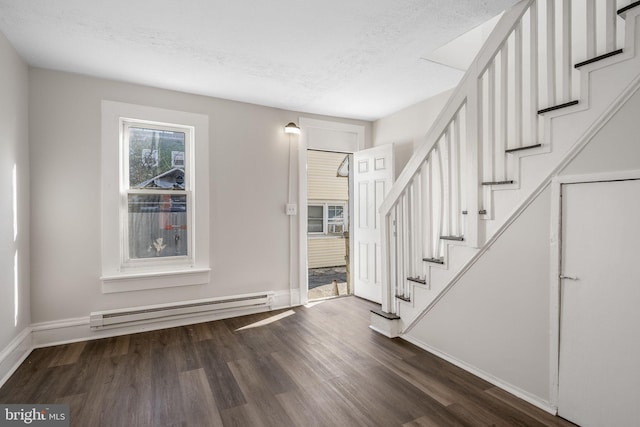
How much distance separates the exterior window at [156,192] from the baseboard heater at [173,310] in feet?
1.81

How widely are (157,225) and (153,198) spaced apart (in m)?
0.31

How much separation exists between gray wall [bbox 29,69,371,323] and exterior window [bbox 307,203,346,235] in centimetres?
409

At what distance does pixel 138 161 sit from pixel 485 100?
150 inches

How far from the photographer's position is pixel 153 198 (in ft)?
11.9

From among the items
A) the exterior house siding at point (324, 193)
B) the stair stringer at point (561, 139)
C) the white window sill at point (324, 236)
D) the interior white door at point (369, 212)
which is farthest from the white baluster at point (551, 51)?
the white window sill at point (324, 236)

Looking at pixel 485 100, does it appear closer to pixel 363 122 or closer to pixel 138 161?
pixel 363 122

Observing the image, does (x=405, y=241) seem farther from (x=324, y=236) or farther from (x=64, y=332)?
(x=324, y=236)

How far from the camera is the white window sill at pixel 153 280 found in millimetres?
3279

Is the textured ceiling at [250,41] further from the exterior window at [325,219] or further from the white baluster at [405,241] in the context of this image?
the exterior window at [325,219]

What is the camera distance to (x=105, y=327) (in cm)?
324

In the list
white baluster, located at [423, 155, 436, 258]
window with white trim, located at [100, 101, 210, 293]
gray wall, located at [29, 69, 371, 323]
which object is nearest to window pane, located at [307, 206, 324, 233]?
gray wall, located at [29, 69, 371, 323]

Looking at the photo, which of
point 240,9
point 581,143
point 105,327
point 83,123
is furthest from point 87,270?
point 581,143

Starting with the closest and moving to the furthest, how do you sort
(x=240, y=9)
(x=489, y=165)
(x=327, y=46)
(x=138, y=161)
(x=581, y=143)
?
1. (x=581, y=143)
2. (x=240, y=9)
3. (x=489, y=165)
4. (x=327, y=46)
5. (x=138, y=161)

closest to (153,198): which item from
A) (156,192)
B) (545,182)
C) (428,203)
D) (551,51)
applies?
(156,192)
